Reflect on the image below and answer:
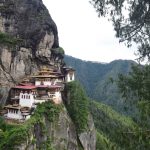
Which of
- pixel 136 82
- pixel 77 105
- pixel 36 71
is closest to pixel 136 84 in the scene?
pixel 136 82

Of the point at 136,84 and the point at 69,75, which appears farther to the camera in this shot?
the point at 69,75

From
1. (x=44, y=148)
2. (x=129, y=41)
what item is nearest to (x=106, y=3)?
(x=129, y=41)

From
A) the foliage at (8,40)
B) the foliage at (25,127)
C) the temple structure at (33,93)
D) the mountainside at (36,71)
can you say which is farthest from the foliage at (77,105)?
the foliage at (8,40)

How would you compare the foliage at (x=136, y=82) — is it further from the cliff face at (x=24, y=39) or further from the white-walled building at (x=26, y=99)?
the cliff face at (x=24, y=39)

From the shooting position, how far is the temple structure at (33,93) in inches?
1775

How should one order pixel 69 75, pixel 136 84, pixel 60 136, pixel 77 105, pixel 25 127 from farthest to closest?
1. pixel 69 75
2. pixel 77 105
3. pixel 60 136
4. pixel 25 127
5. pixel 136 84

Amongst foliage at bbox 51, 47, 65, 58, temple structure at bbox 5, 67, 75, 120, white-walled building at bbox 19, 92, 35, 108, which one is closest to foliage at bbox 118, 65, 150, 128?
temple structure at bbox 5, 67, 75, 120

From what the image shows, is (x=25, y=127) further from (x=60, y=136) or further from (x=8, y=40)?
(x=8, y=40)

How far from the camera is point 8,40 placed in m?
51.7

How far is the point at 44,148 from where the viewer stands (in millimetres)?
42469

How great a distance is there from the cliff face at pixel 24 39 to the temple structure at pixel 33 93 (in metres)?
2.17

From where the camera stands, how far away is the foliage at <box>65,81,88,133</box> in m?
51.0

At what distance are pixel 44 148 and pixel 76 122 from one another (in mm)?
9557

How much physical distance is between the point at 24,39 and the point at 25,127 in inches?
653
